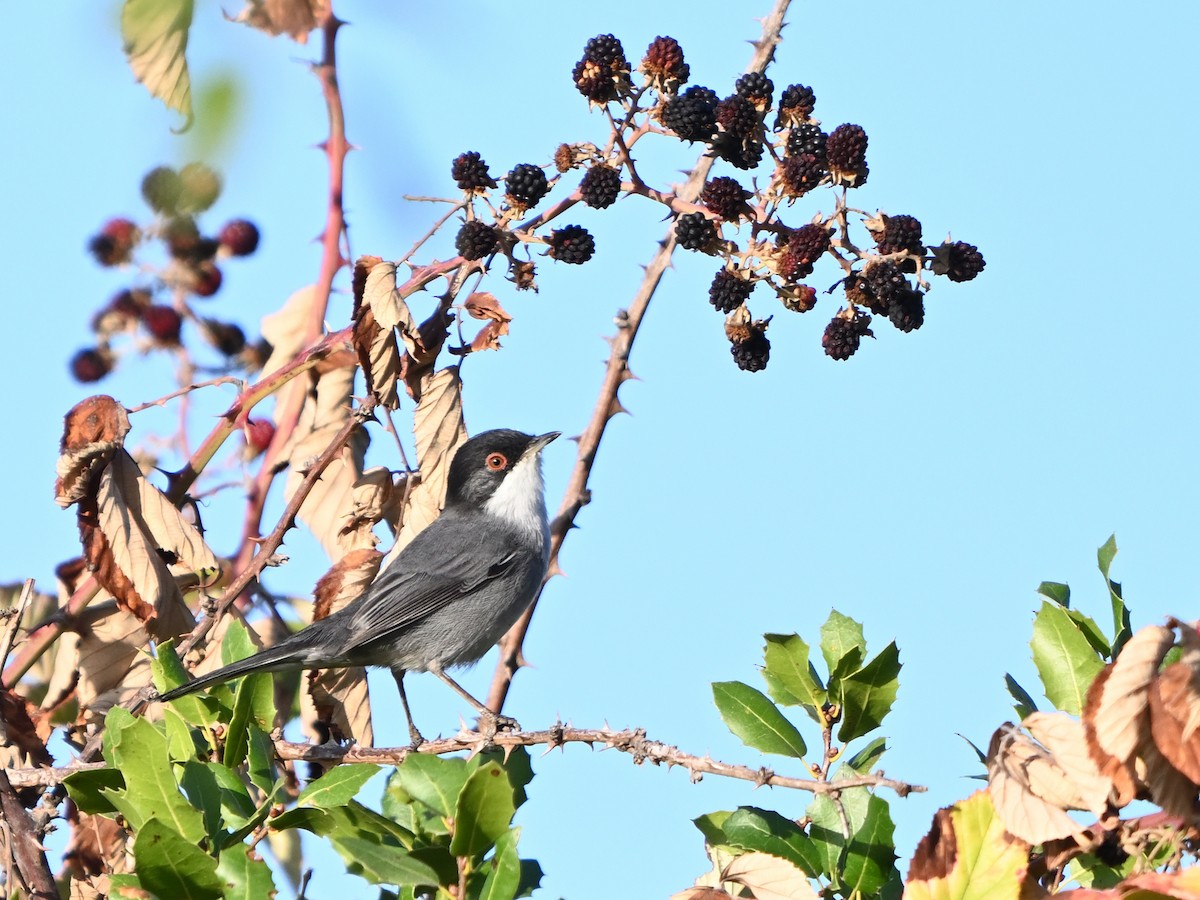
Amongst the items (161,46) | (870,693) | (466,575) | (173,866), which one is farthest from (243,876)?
(466,575)

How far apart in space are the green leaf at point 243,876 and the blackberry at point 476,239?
83.0 inches

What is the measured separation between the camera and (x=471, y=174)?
426 cm

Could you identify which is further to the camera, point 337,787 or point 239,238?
point 239,238

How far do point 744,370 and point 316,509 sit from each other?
1.70m

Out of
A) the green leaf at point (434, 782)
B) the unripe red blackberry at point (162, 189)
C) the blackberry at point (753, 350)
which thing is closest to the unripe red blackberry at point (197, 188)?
the unripe red blackberry at point (162, 189)

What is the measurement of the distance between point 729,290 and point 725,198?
27 cm

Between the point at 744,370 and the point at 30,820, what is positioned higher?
the point at 744,370

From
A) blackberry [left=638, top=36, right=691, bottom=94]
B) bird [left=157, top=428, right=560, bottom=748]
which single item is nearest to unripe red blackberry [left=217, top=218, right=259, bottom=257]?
bird [left=157, top=428, right=560, bottom=748]

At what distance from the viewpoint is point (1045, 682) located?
10.1 ft

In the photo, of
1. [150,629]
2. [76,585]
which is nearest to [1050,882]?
[150,629]

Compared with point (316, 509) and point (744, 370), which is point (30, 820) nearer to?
point (316, 509)

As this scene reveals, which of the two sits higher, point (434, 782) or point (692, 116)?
point (692, 116)

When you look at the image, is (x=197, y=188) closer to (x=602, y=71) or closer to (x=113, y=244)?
(x=602, y=71)

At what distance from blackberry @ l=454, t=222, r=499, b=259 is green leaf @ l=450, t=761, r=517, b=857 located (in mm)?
1999
